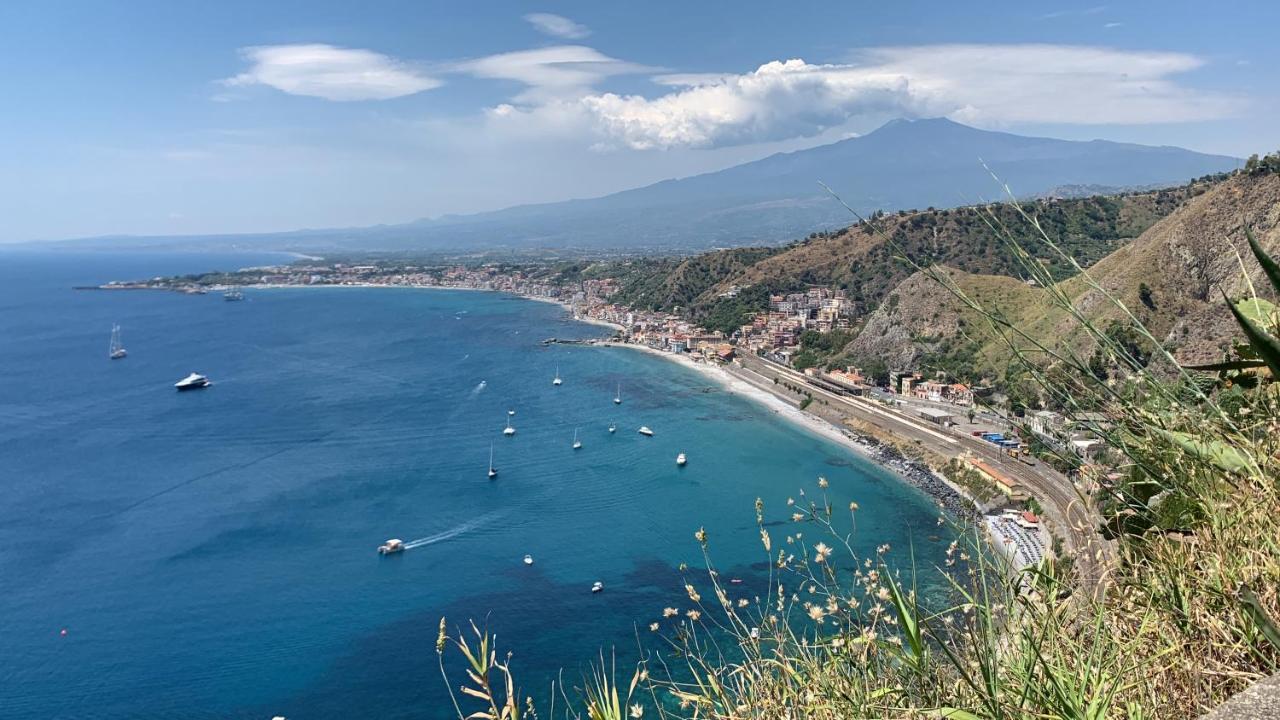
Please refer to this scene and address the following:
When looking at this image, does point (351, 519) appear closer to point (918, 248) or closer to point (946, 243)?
point (918, 248)

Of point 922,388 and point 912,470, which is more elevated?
point 922,388

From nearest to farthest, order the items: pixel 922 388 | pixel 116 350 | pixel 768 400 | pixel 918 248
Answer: pixel 922 388 < pixel 768 400 < pixel 918 248 < pixel 116 350

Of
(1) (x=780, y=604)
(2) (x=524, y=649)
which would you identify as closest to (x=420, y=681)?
(2) (x=524, y=649)

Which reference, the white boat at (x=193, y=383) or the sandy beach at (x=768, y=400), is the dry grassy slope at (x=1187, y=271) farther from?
the white boat at (x=193, y=383)

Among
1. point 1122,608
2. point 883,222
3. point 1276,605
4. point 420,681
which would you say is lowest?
point 420,681

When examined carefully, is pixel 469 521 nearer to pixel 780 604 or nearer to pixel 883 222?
pixel 780 604

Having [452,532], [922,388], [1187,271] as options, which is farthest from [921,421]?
[452,532]
